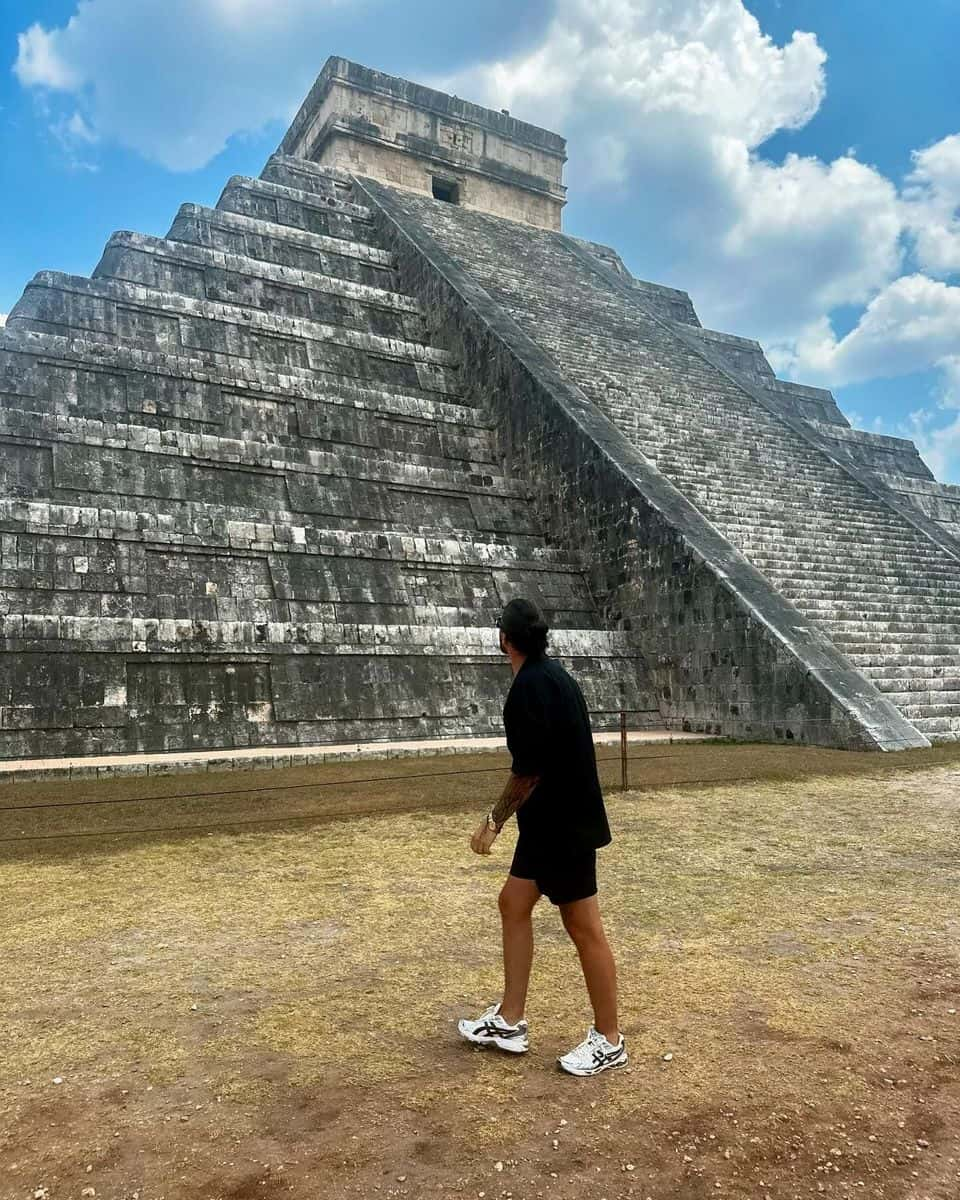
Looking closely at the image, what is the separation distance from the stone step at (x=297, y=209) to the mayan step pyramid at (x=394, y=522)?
93 cm

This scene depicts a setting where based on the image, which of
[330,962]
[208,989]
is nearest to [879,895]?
[330,962]

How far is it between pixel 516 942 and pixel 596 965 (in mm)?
272

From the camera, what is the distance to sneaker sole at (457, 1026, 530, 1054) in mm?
2654

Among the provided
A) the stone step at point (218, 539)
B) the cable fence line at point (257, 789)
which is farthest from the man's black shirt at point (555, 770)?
the stone step at point (218, 539)

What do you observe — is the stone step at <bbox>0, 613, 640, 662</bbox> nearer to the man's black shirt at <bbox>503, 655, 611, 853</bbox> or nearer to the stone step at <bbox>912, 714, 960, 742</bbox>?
the stone step at <bbox>912, 714, 960, 742</bbox>

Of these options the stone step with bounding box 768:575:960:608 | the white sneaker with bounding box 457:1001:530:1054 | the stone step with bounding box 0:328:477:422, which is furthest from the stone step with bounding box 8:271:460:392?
the white sneaker with bounding box 457:1001:530:1054

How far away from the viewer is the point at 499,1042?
267 centimetres

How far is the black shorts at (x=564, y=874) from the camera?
263cm

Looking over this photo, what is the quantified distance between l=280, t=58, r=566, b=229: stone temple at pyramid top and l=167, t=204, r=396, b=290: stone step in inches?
274

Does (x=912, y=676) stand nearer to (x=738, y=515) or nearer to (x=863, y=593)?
(x=863, y=593)

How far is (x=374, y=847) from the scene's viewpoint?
5355 mm

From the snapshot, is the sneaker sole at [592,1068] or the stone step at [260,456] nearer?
the sneaker sole at [592,1068]

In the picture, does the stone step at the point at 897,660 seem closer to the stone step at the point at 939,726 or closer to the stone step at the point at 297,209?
the stone step at the point at 939,726

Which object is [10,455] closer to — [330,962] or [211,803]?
[211,803]
